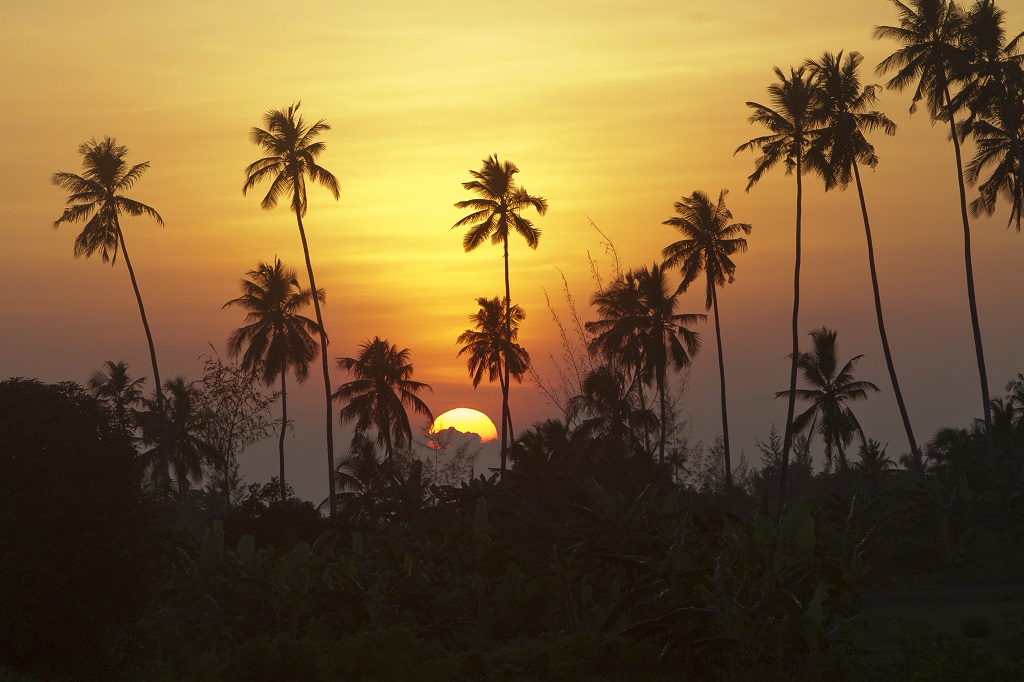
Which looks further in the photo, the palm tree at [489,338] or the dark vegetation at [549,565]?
the palm tree at [489,338]

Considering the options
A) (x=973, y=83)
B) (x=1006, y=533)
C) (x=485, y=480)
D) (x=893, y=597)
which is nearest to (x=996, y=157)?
(x=973, y=83)

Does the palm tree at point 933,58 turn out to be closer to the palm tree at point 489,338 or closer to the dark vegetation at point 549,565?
the dark vegetation at point 549,565

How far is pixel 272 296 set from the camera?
71750 mm

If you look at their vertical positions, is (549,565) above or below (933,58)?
below

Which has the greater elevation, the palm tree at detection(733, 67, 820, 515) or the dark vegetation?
the palm tree at detection(733, 67, 820, 515)

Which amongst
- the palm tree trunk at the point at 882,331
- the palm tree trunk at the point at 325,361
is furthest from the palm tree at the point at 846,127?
the palm tree trunk at the point at 325,361

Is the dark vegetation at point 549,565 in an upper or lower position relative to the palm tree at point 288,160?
lower

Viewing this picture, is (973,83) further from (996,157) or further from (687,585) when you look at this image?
(687,585)

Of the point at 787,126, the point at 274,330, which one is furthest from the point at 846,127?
the point at 274,330

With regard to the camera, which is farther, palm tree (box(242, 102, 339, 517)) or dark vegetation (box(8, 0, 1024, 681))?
palm tree (box(242, 102, 339, 517))

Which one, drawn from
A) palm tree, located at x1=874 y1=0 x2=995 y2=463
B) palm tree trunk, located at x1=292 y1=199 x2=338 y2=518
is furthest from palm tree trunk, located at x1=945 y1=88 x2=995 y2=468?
palm tree trunk, located at x1=292 y1=199 x2=338 y2=518

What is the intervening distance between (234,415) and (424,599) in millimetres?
49470

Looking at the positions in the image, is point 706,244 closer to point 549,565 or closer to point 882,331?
point 882,331

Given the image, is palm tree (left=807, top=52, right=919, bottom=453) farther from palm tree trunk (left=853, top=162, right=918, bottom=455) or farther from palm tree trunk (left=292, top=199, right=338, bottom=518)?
palm tree trunk (left=292, top=199, right=338, bottom=518)
